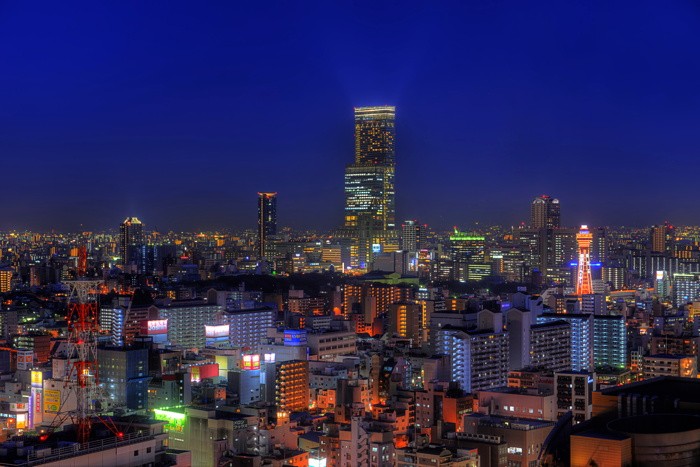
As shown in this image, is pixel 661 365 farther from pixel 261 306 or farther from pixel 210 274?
pixel 210 274

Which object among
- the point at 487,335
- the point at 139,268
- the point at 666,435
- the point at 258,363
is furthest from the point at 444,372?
the point at 139,268

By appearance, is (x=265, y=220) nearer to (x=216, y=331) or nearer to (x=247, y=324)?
(x=247, y=324)

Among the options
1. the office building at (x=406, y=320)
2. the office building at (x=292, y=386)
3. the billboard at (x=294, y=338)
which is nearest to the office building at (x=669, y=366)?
the office building at (x=292, y=386)

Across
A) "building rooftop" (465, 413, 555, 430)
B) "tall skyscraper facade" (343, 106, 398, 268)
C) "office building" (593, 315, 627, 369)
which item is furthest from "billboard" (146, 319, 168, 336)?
"tall skyscraper facade" (343, 106, 398, 268)

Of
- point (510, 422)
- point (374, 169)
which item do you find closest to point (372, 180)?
point (374, 169)

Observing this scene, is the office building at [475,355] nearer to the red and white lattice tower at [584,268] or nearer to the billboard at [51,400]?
the billboard at [51,400]

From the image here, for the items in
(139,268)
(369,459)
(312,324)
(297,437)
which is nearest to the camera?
(369,459)
